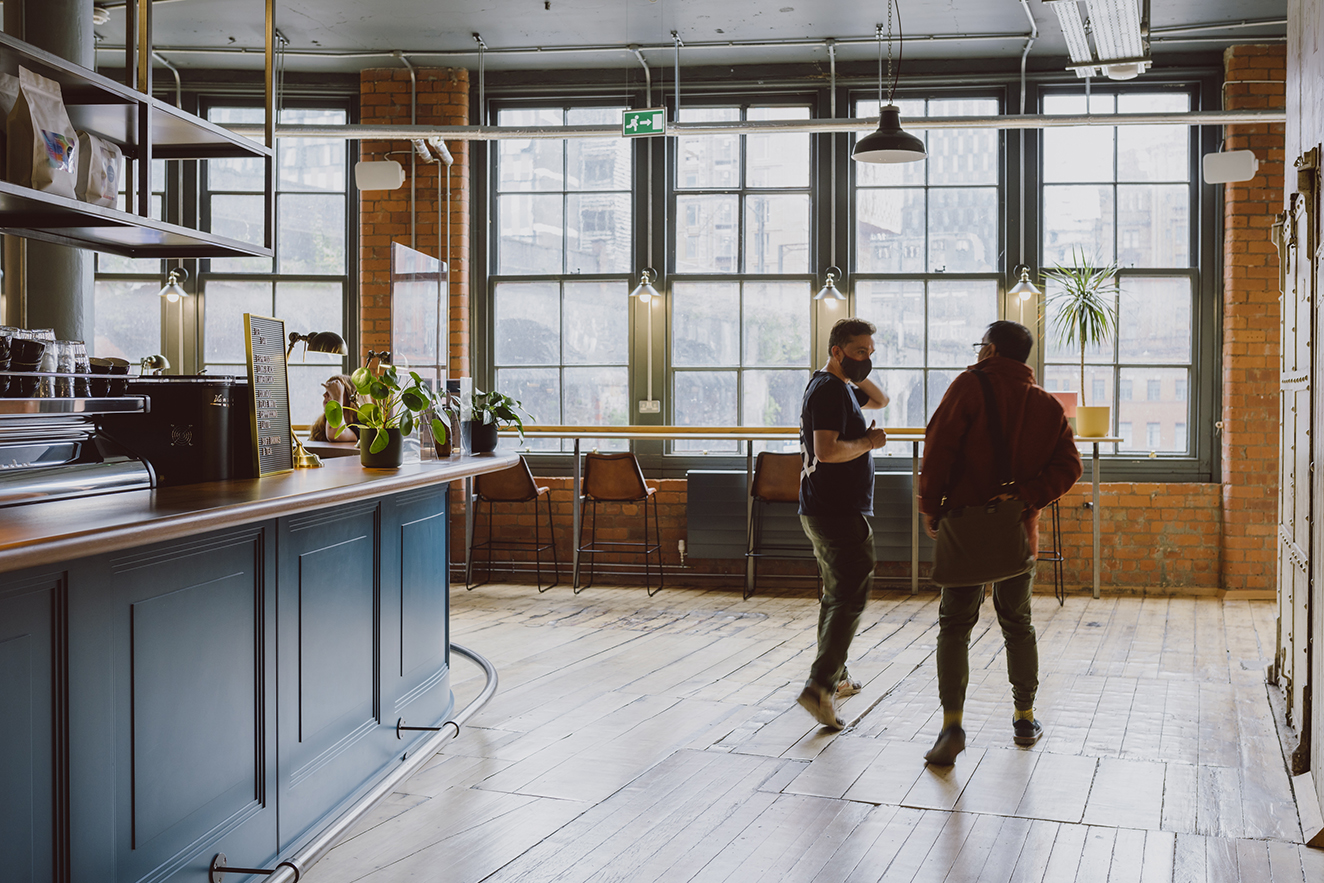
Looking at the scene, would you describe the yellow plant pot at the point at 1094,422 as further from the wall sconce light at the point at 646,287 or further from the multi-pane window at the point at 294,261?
the multi-pane window at the point at 294,261

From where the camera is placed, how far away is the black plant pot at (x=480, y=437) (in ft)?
13.9

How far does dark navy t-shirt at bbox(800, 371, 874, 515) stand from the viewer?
381 cm

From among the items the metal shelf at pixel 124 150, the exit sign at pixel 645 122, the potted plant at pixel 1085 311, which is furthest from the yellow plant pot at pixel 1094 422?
the metal shelf at pixel 124 150

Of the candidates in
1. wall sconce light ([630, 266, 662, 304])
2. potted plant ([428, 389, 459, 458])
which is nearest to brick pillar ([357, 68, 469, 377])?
wall sconce light ([630, 266, 662, 304])

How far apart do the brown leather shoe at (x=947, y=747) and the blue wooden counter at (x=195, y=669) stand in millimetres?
1765

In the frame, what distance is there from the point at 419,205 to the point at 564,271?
3.75 feet

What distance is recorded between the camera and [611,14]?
686 cm

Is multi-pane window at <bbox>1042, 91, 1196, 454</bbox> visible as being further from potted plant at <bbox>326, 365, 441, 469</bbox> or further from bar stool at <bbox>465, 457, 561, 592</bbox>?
potted plant at <bbox>326, 365, 441, 469</bbox>

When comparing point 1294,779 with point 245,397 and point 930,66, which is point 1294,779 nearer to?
point 245,397

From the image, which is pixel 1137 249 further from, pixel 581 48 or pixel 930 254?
pixel 581 48

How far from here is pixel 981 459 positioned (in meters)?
3.45

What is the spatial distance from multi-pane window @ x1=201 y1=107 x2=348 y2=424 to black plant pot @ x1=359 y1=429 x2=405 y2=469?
4686 mm

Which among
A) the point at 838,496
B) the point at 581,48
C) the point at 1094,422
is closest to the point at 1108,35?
the point at 1094,422

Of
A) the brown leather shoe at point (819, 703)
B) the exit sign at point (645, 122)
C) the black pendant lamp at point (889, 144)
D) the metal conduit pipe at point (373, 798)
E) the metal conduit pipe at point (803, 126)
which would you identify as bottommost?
the metal conduit pipe at point (373, 798)
